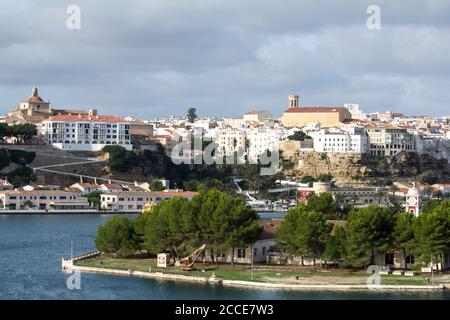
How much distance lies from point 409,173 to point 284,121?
50.6ft

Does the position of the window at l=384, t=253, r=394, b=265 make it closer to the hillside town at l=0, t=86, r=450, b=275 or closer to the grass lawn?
the grass lawn

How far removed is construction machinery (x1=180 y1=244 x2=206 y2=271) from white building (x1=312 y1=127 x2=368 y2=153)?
164 ft

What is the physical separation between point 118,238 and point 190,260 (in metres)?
2.57

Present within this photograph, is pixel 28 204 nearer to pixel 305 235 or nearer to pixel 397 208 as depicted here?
pixel 397 208

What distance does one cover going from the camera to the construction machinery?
28922mm

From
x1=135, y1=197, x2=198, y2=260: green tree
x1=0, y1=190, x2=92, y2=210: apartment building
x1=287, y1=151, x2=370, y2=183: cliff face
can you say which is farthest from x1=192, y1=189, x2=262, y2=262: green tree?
x1=287, y1=151, x2=370, y2=183: cliff face

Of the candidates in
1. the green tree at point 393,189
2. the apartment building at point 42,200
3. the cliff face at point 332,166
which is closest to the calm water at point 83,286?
the apartment building at point 42,200

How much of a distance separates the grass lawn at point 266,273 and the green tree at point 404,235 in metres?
1.13

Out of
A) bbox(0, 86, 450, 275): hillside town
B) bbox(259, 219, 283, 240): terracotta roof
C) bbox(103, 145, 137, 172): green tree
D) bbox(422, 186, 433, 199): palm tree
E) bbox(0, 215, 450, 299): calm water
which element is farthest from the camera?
bbox(422, 186, 433, 199): palm tree

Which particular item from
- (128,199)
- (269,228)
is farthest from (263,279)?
(128,199)
